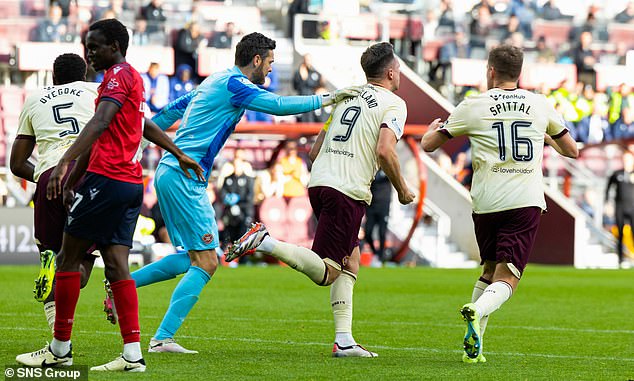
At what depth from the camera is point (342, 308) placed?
860 centimetres

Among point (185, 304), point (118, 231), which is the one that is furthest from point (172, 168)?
point (118, 231)

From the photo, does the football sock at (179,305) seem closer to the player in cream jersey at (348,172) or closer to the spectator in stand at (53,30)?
the player in cream jersey at (348,172)

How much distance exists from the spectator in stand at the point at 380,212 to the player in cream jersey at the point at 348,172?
581 inches

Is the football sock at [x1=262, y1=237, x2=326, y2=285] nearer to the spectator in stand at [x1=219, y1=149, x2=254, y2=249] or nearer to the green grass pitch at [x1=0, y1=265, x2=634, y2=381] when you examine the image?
the green grass pitch at [x1=0, y1=265, x2=634, y2=381]

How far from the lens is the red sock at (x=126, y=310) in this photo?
711cm

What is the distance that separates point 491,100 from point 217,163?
1745cm

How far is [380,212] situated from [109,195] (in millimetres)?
16988

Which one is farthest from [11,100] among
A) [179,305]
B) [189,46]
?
[179,305]

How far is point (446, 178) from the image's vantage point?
86.8 ft

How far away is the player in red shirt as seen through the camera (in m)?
6.99

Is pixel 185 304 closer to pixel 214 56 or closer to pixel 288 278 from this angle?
pixel 288 278

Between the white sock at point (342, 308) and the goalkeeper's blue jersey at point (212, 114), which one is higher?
the goalkeeper's blue jersey at point (212, 114)

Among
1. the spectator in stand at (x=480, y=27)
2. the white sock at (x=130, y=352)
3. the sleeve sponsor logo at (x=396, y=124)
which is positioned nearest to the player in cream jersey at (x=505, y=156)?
the sleeve sponsor logo at (x=396, y=124)

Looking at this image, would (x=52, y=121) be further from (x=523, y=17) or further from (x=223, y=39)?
(x=523, y=17)
